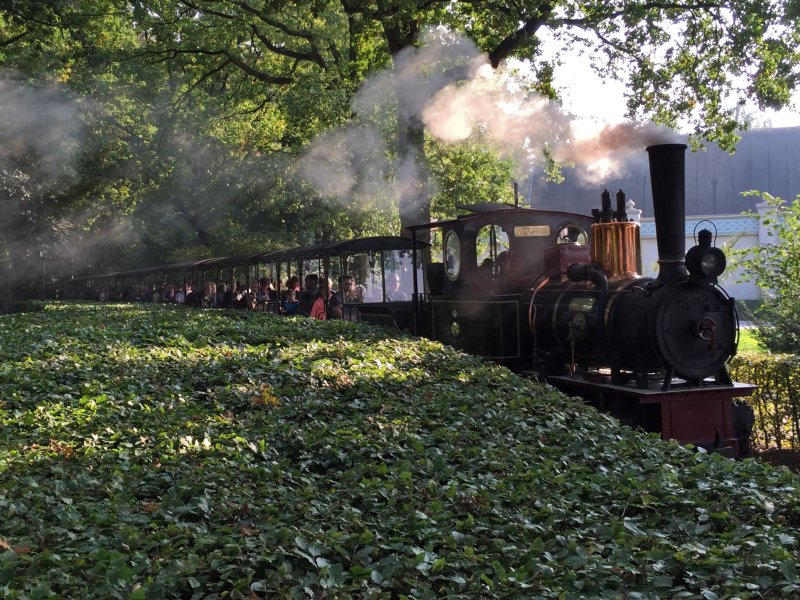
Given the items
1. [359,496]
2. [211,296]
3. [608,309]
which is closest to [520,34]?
[608,309]

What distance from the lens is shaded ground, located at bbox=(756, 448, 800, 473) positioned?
10586 millimetres

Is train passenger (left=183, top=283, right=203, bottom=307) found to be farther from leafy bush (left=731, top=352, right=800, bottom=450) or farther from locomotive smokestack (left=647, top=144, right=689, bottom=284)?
locomotive smokestack (left=647, top=144, right=689, bottom=284)

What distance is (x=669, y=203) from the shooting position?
908 centimetres

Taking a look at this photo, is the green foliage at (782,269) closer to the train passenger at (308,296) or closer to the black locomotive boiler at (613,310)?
the black locomotive boiler at (613,310)

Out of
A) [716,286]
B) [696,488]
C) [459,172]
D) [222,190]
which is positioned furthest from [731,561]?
[222,190]

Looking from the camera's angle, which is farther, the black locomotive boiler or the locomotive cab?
the locomotive cab

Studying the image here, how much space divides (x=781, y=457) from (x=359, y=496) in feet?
26.8

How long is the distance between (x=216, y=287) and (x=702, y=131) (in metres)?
20.2

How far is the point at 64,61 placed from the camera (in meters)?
20.8

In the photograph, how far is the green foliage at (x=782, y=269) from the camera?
525 inches

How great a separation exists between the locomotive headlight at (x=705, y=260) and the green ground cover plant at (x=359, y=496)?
7.90ft

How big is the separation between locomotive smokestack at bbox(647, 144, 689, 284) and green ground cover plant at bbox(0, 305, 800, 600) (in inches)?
92.5

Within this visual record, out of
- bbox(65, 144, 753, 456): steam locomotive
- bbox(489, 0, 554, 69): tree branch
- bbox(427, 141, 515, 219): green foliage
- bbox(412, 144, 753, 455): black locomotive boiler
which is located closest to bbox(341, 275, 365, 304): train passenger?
bbox(427, 141, 515, 219): green foliage

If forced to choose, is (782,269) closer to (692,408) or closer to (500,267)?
(500,267)
